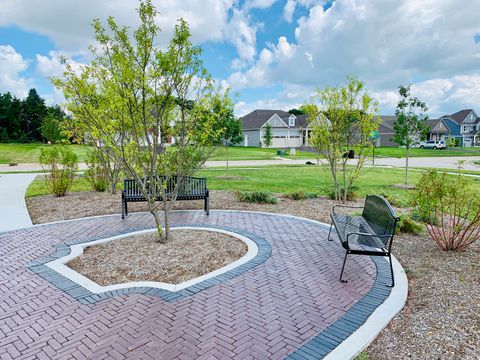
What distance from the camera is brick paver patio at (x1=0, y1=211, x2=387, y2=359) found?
336 centimetres

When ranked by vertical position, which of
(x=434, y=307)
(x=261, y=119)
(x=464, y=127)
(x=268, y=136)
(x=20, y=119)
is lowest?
(x=434, y=307)

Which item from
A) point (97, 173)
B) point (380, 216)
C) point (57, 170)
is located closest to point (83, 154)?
point (97, 173)

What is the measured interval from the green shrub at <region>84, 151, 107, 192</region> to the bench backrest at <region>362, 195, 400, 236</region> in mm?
9683

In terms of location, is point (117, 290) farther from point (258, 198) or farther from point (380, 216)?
point (258, 198)

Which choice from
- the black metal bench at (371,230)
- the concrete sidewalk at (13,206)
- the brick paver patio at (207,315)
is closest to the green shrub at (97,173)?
the concrete sidewalk at (13,206)

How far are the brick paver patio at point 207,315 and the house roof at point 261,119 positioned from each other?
5165 cm

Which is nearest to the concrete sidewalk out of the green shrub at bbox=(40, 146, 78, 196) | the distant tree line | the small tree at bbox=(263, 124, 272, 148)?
the green shrub at bbox=(40, 146, 78, 196)

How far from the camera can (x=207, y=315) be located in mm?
3992

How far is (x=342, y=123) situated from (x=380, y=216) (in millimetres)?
5290

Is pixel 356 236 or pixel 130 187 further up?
pixel 130 187

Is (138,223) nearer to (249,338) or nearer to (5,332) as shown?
(5,332)

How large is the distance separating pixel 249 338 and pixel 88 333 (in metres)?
1.72

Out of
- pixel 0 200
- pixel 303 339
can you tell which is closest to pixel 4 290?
pixel 303 339

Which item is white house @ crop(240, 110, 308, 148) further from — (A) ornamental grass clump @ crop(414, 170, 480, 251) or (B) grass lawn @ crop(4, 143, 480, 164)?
(A) ornamental grass clump @ crop(414, 170, 480, 251)
